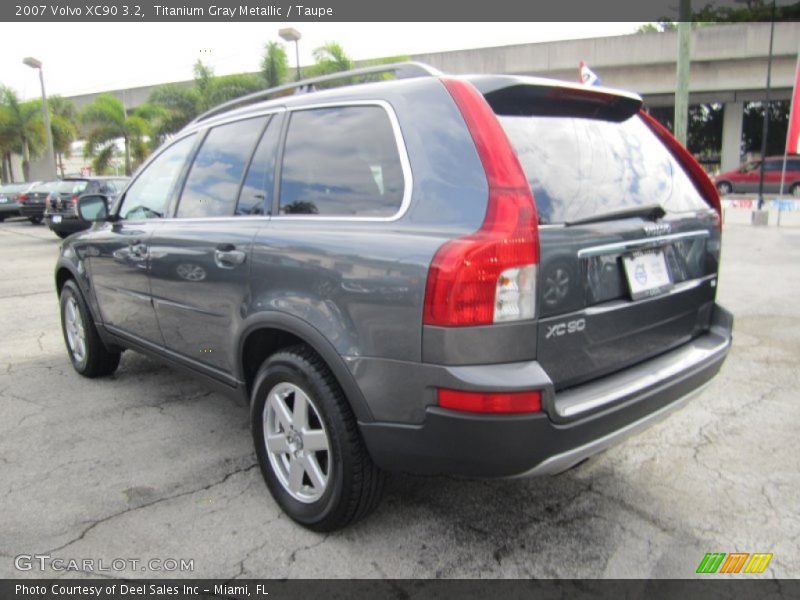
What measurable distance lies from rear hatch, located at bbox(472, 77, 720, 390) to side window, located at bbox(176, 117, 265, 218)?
1297mm

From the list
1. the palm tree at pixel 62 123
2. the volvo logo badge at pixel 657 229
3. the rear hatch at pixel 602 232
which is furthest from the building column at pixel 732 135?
the palm tree at pixel 62 123

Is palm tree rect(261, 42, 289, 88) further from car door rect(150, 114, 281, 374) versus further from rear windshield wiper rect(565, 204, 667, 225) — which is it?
rear windshield wiper rect(565, 204, 667, 225)

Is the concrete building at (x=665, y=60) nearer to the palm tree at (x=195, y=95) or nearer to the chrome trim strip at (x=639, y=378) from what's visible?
the palm tree at (x=195, y=95)

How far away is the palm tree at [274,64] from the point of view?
27.1 m

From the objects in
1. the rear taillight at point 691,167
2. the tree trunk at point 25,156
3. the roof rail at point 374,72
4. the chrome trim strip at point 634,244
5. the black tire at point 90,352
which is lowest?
the black tire at point 90,352

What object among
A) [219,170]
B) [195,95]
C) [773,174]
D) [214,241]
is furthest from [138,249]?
[773,174]

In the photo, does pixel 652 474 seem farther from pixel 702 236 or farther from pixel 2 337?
pixel 2 337

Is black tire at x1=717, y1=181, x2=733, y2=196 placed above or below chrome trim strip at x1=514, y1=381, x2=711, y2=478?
below

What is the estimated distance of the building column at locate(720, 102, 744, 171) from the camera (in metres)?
31.8

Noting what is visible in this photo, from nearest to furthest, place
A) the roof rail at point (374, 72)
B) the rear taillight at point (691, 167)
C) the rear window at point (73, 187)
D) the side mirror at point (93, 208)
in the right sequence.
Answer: the roof rail at point (374, 72), the rear taillight at point (691, 167), the side mirror at point (93, 208), the rear window at point (73, 187)

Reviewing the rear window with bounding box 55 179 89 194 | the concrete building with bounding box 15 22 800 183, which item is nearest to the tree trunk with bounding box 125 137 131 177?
the concrete building with bounding box 15 22 800 183

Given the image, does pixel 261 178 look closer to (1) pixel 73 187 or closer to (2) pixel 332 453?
Result: (2) pixel 332 453

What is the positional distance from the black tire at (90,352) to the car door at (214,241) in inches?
48.6

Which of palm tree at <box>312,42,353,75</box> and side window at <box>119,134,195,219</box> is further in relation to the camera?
palm tree at <box>312,42,353,75</box>
